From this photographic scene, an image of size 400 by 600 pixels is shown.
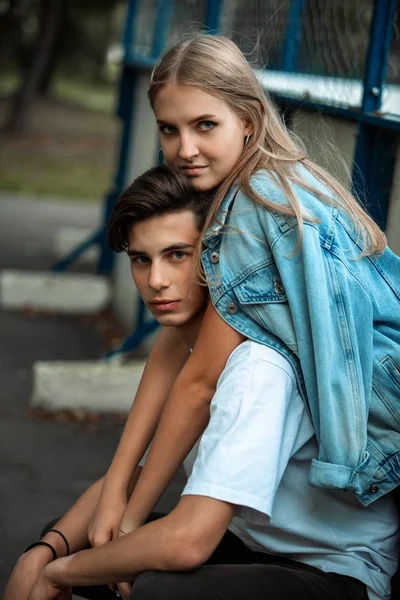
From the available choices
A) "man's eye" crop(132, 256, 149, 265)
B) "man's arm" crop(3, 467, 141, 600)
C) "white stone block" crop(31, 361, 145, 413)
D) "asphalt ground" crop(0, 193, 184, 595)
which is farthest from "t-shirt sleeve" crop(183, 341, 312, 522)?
"white stone block" crop(31, 361, 145, 413)

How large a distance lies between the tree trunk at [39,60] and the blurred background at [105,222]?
5.59 meters

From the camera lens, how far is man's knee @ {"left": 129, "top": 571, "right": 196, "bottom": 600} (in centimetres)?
216

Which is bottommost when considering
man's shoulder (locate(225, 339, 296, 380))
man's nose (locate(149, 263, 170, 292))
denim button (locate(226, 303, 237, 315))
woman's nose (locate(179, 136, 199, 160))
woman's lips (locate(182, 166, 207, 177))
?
man's shoulder (locate(225, 339, 296, 380))

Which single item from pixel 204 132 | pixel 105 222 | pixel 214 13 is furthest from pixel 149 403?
pixel 105 222

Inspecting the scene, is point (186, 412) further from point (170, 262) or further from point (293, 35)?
point (293, 35)

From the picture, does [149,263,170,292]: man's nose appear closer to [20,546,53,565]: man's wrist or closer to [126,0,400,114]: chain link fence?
[20,546,53,565]: man's wrist

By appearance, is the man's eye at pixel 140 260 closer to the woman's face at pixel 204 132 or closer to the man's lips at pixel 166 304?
the man's lips at pixel 166 304

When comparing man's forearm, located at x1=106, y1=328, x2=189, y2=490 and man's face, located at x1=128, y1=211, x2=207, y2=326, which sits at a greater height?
man's face, located at x1=128, y1=211, x2=207, y2=326

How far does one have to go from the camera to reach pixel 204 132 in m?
2.65

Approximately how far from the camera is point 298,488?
2.42 m

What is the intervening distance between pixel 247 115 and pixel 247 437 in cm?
93

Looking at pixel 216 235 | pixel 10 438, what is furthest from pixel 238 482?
pixel 10 438

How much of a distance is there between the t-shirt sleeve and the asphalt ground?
5.44ft

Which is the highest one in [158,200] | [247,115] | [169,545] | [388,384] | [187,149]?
[247,115]
